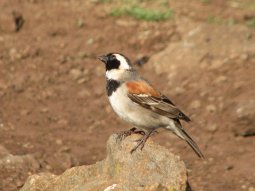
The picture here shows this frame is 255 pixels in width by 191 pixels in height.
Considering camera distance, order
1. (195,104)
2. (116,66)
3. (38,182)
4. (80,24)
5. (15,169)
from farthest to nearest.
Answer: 1. (80,24)
2. (195,104)
3. (15,169)
4. (116,66)
5. (38,182)

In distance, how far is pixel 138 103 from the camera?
959 centimetres

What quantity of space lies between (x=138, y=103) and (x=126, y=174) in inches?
59.4

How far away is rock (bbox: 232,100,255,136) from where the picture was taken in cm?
1316

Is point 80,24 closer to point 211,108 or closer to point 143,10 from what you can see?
point 143,10

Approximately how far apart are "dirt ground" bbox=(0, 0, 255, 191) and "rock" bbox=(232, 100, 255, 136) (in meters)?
0.13

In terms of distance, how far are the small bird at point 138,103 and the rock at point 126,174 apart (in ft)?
1.43

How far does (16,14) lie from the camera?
17.4 metres

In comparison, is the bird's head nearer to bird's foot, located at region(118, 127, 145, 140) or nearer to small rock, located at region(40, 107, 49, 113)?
bird's foot, located at region(118, 127, 145, 140)

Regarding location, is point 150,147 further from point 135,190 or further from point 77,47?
point 77,47

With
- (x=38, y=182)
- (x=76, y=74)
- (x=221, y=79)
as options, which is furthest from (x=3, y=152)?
(x=221, y=79)

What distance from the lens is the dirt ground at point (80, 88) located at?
12.4 meters

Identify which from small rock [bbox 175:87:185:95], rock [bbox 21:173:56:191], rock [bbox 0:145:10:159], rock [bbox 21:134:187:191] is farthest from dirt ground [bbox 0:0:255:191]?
rock [bbox 21:134:187:191]

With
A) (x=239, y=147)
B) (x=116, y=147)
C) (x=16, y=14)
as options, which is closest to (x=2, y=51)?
(x=16, y=14)

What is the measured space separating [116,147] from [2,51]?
26.3 feet
